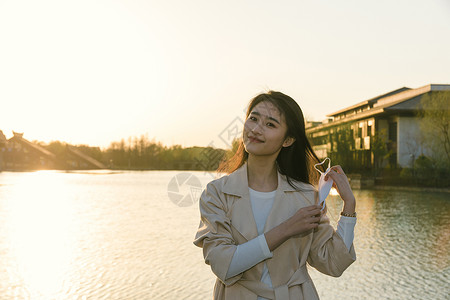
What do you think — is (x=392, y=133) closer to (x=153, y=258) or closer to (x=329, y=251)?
(x=153, y=258)

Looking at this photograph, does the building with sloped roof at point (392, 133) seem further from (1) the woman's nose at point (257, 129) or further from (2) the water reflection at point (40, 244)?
(1) the woman's nose at point (257, 129)

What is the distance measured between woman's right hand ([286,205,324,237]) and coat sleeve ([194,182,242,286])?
182mm

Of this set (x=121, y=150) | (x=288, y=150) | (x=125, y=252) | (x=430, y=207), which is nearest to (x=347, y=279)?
(x=125, y=252)

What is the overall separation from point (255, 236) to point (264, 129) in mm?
356

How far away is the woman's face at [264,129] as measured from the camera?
161 cm

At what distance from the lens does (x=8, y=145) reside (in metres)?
62.2

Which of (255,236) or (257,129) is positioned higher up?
(257,129)

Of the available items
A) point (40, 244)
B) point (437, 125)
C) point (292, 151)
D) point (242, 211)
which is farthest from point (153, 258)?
point (437, 125)

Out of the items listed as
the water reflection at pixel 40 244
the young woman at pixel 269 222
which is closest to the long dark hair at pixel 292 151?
the young woman at pixel 269 222

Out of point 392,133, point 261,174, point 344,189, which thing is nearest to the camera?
point 344,189

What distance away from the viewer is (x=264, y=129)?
161 cm

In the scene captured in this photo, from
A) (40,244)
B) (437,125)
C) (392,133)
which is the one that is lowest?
(40,244)

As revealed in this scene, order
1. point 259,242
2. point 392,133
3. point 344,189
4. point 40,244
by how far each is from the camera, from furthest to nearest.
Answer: point 392,133 → point 40,244 → point 344,189 → point 259,242

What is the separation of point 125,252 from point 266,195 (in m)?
5.55
